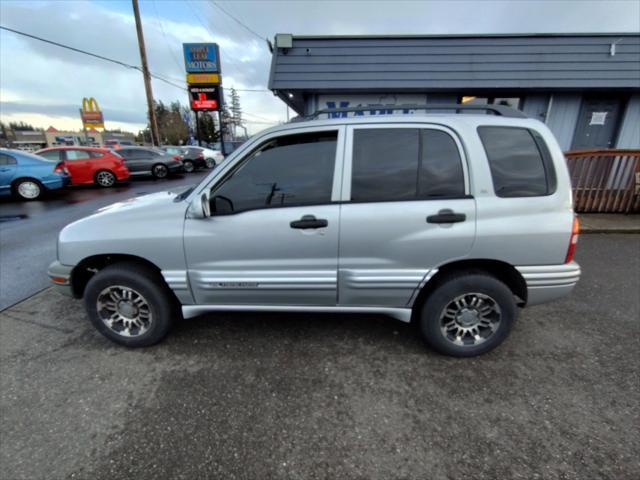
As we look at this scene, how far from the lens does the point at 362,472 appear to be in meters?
1.69

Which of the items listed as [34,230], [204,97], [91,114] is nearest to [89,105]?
[91,114]

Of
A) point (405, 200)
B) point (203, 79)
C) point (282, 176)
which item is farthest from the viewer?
point (203, 79)

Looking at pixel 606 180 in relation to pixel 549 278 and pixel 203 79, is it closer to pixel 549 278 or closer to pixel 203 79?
pixel 549 278

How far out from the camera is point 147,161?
14594mm

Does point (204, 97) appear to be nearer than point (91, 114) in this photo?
Yes

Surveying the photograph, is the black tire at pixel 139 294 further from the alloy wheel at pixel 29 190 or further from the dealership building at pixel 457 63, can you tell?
the alloy wheel at pixel 29 190

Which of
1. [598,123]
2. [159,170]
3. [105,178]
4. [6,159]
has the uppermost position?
[598,123]

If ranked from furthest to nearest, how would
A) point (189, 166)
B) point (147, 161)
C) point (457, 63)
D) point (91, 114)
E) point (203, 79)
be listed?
point (91, 114)
point (203, 79)
point (189, 166)
point (147, 161)
point (457, 63)

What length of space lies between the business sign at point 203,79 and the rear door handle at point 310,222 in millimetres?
26065

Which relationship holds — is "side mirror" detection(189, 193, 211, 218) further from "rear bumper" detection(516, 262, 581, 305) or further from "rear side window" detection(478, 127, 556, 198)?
"rear bumper" detection(516, 262, 581, 305)

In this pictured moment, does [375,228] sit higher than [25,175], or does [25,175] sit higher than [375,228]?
[375,228]

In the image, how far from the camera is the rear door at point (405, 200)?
2.24 m

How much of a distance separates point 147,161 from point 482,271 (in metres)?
15.8

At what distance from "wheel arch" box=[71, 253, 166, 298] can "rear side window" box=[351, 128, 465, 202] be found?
1.78 metres
